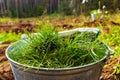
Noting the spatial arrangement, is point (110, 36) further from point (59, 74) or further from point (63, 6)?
point (63, 6)

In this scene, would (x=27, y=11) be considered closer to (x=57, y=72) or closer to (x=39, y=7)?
(x=39, y=7)

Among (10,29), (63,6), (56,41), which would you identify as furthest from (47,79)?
(63,6)

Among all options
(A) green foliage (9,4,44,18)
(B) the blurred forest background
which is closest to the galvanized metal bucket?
(B) the blurred forest background

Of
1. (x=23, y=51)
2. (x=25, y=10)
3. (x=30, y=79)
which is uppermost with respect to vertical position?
(x=23, y=51)

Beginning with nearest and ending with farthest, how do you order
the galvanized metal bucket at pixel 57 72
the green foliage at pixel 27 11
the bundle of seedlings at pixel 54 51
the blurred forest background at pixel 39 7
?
the galvanized metal bucket at pixel 57 72, the bundle of seedlings at pixel 54 51, the blurred forest background at pixel 39 7, the green foliage at pixel 27 11

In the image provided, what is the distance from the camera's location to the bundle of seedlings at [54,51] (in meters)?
2.30

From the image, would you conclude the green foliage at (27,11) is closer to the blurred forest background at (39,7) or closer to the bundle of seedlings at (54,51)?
the blurred forest background at (39,7)

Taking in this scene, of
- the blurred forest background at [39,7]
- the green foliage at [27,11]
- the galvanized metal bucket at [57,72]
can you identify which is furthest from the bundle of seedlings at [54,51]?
the green foliage at [27,11]

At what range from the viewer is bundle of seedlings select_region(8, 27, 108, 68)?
230 cm

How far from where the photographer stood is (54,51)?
→ 2.37m

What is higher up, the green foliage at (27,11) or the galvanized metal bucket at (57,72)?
the galvanized metal bucket at (57,72)

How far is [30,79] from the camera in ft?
7.45

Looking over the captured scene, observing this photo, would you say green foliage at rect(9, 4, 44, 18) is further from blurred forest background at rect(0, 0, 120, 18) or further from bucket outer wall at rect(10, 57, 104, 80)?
bucket outer wall at rect(10, 57, 104, 80)

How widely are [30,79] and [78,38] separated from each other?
51 centimetres
